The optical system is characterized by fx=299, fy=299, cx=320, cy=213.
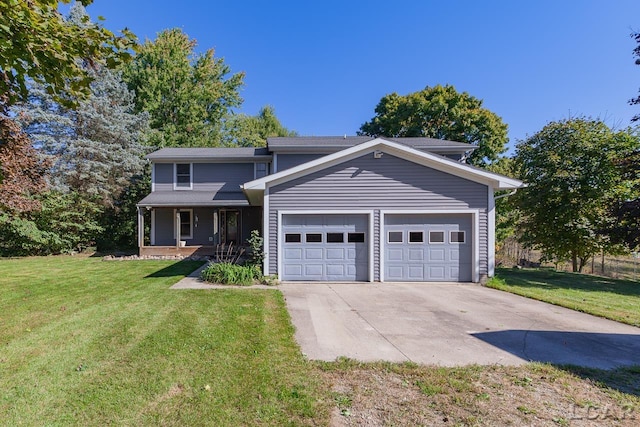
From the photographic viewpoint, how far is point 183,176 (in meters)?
17.1

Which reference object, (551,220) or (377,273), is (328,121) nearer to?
(551,220)

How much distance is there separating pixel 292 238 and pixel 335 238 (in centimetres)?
138

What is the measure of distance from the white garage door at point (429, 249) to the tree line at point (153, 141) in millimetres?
7002

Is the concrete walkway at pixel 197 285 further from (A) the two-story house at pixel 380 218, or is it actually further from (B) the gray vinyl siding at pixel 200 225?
(B) the gray vinyl siding at pixel 200 225

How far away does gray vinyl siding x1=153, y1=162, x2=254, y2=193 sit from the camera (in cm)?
1697

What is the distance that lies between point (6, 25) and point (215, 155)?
14.2 metres

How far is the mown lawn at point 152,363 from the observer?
9.33ft

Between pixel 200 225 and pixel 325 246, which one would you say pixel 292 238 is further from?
pixel 200 225

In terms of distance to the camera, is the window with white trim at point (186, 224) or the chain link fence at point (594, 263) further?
the window with white trim at point (186, 224)

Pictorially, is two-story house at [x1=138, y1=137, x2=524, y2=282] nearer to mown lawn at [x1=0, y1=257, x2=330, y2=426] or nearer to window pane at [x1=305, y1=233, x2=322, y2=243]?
window pane at [x1=305, y1=233, x2=322, y2=243]

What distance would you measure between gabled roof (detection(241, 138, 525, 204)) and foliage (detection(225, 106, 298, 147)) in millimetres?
19448

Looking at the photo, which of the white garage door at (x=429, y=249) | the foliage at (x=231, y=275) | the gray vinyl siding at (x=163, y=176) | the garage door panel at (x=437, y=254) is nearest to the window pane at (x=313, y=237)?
the foliage at (x=231, y=275)

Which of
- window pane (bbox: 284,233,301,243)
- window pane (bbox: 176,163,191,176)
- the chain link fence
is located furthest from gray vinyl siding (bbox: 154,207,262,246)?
the chain link fence

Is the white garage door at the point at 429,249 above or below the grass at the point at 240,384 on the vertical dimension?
above
